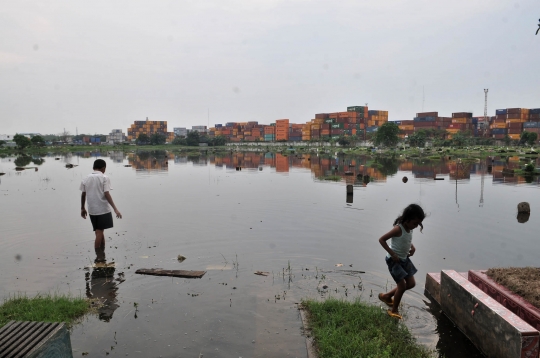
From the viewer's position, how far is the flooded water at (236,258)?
463 centimetres

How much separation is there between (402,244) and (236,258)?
390 cm

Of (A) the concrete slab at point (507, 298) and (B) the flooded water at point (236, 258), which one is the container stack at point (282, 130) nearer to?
(B) the flooded water at point (236, 258)

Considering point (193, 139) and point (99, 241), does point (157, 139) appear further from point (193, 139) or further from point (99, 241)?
point (99, 241)

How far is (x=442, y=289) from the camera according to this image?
17.9ft

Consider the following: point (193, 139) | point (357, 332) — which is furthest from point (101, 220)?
point (193, 139)

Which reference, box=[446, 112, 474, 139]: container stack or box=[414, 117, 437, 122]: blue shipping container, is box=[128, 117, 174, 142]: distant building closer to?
box=[414, 117, 437, 122]: blue shipping container

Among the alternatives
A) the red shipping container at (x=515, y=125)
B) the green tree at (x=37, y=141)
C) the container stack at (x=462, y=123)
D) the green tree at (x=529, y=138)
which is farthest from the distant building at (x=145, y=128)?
the green tree at (x=529, y=138)

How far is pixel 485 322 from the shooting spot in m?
4.25

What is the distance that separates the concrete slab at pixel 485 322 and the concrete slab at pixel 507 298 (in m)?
0.25

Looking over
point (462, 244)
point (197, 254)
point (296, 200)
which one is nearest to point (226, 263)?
point (197, 254)

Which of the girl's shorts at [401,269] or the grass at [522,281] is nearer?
the grass at [522,281]

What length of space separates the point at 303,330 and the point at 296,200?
37.5 feet

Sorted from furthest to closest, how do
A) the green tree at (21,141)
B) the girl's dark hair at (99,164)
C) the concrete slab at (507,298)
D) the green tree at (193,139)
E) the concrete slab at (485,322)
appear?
the green tree at (193,139) < the green tree at (21,141) < the girl's dark hair at (99,164) < the concrete slab at (507,298) < the concrete slab at (485,322)

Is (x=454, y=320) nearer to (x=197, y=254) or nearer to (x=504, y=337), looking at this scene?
(x=504, y=337)
